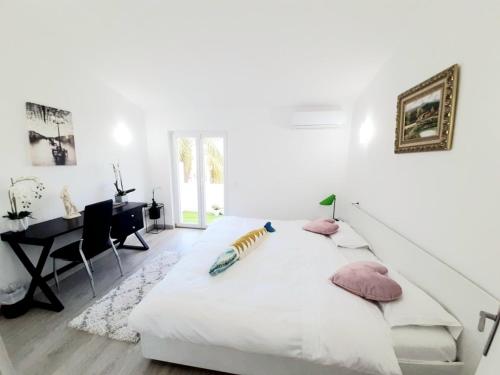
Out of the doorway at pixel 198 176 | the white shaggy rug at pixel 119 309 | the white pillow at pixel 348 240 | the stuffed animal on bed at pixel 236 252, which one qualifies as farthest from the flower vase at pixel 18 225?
the white pillow at pixel 348 240

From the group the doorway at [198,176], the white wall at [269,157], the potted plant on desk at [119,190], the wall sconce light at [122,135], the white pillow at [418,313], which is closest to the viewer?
the white pillow at [418,313]

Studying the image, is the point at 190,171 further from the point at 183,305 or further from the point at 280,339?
the point at 280,339

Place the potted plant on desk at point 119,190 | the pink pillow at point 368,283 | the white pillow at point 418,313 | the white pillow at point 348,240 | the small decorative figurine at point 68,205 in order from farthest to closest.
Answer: the potted plant on desk at point 119,190, the small decorative figurine at point 68,205, the white pillow at point 348,240, the pink pillow at point 368,283, the white pillow at point 418,313

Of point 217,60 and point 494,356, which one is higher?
point 217,60

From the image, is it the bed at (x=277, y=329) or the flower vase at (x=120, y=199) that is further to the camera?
the flower vase at (x=120, y=199)

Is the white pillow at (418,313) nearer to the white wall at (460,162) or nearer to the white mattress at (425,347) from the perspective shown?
the white mattress at (425,347)

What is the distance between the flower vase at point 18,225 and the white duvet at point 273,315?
Answer: 63.4 inches

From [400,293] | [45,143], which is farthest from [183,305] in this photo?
[45,143]

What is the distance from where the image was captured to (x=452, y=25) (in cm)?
136

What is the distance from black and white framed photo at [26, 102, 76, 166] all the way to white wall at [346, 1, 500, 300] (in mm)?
3668

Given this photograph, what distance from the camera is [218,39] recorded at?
2170 mm

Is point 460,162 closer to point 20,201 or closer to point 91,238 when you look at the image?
point 91,238

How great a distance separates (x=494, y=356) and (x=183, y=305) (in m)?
1.47

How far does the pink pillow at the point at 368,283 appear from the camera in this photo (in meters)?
1.35
